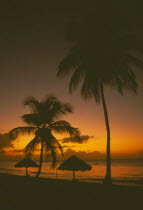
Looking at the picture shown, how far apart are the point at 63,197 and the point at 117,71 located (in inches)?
334

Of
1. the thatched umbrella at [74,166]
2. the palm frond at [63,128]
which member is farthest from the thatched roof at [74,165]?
the palm frond at [63,128]

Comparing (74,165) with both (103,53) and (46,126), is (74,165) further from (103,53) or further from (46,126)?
(103,53)

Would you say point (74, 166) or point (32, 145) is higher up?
point (32, 145)

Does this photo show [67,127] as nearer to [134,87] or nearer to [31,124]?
[31,124]

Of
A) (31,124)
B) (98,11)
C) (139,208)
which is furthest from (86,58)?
(139,208)

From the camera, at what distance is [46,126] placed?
17.4m

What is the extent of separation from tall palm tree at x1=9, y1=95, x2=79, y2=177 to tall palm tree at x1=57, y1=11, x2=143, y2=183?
4.01 metres

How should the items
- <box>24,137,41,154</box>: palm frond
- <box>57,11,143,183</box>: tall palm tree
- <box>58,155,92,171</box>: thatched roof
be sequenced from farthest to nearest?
<box>58,155,92,171</box>: thatched roof → <box>24,137,41,154</box>: palm frond → <box>57,11,143,183</box>: tall palm tree

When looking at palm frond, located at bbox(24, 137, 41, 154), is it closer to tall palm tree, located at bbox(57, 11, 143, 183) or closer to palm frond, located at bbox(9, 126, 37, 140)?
palm frond, located at bbox(9, 126, 37, 140)

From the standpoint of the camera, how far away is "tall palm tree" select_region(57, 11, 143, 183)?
13.4 m

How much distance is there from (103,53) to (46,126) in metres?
7.81

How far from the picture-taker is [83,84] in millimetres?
14469

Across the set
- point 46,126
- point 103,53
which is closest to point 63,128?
point 46,126

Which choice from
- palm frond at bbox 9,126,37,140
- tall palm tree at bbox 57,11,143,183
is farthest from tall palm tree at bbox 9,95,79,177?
tall palm tree at bbox 57,11,143,183
